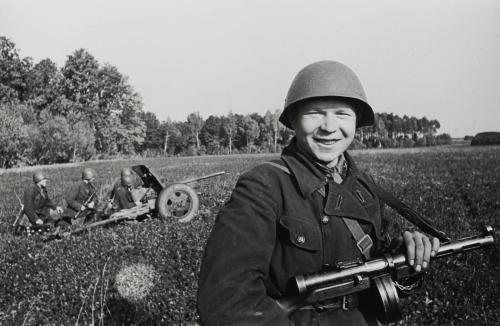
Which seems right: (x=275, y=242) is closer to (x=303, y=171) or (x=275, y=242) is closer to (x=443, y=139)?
(x=303, y=171)

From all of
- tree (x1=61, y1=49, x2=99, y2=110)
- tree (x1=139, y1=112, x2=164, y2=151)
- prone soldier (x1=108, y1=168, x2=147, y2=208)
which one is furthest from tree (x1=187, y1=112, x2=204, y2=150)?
prone soldier (x1=108, y1=168, x2=147, y2=208)

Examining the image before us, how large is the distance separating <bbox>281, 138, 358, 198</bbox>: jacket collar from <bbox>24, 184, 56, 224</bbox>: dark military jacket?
10.8 m

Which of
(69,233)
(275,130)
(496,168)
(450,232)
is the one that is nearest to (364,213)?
(450,232)

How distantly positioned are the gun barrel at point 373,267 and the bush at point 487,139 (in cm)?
4226

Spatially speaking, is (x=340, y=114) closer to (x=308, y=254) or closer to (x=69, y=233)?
(x=308, y=254)

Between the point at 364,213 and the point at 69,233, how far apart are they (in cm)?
932

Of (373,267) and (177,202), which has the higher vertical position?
(373,267)

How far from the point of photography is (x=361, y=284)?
2096 millimetres

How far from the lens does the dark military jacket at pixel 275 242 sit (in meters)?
1.76

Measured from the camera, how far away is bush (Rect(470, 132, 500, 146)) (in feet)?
130

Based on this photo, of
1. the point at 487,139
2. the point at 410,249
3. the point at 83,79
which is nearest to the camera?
the point at 410,249

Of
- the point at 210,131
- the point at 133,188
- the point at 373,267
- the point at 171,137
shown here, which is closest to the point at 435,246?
the point at 373,267

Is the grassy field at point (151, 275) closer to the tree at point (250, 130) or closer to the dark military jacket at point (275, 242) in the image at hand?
the dark military jacket at point (275, 242)

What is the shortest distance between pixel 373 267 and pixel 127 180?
10.8m
